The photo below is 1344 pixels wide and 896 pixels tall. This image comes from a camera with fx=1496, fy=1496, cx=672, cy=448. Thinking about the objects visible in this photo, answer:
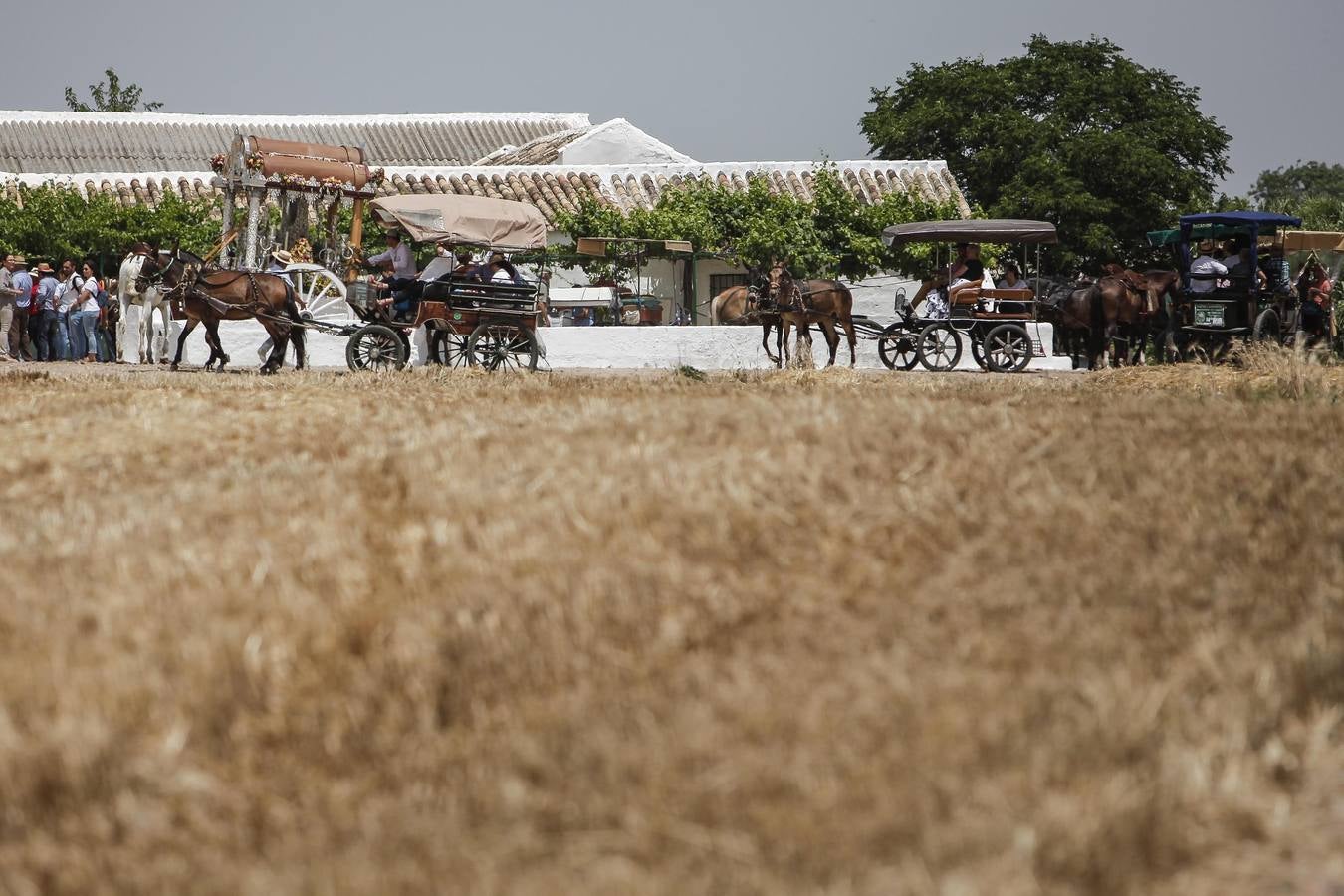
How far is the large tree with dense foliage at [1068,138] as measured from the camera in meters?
50.3

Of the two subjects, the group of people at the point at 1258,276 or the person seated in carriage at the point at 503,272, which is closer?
the person seated in carriage at the point at 503,272

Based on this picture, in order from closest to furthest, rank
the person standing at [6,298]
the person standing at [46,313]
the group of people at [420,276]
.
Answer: the group of people at [420,276], the person standing at [6,298], the person standing at [46,313]

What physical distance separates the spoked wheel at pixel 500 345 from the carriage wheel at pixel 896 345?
666 cm

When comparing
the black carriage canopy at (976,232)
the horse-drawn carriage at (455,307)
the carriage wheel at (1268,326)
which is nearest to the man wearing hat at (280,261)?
the horse-drawn carriage at (455,307)

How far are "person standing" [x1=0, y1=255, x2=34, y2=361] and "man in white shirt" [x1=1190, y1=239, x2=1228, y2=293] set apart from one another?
1807 cm

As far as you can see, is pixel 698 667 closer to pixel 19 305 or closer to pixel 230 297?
pixel 230 297

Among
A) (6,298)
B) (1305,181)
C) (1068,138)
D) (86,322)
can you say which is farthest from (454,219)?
(1305,181)

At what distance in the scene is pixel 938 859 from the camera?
2312 mm

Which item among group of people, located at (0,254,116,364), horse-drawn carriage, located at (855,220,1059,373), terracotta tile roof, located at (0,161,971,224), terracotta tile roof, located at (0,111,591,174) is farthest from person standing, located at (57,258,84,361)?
terracotta tile roof, located at (0,111,591,174)

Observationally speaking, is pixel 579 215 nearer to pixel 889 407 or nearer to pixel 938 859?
pixel 889 407

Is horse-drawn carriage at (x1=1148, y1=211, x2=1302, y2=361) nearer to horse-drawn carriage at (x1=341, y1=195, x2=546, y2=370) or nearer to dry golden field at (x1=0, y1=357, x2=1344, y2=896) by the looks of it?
horse-drawn carriage at (x1=341, y1=195, x2=546, y2=370)

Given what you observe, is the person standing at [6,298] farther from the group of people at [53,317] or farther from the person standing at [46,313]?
the person standing at [46,313]

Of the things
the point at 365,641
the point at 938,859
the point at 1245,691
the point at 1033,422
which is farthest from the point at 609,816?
the point at 1033,422

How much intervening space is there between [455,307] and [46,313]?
992 centimetres
